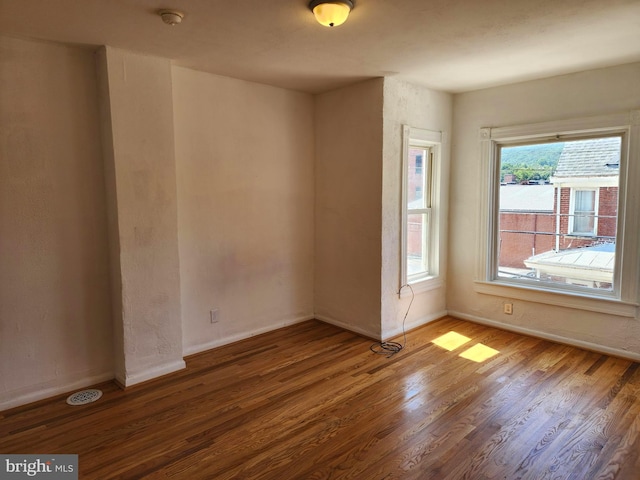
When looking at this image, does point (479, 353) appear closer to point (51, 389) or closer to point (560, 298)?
point (560, 298)

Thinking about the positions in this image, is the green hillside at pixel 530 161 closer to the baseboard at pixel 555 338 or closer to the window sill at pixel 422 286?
the window sill at pixel 422 286

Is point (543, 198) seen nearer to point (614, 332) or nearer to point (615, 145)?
point (615, 145)

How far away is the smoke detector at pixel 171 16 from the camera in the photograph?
2.29 m

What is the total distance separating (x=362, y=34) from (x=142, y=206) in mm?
1980

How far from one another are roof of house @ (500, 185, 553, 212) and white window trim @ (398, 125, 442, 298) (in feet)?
2.19

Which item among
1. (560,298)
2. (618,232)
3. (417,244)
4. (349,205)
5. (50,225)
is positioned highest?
(349,205)

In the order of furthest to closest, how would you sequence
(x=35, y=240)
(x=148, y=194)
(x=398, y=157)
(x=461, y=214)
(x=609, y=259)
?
(x=461, y=214) < (x=398, y=157) < (x=609, y=259) < (x=148, y=194) < (x=35, y=240)

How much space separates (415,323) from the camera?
4312 mm

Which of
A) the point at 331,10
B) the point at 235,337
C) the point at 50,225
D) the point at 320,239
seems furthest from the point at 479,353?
the point at 50,225

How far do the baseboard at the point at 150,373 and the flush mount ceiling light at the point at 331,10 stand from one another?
2.74 metres

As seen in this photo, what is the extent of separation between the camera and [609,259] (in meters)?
3.62

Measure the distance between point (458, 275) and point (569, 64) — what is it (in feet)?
7.41

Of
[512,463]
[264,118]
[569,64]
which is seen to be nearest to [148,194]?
[264,118]

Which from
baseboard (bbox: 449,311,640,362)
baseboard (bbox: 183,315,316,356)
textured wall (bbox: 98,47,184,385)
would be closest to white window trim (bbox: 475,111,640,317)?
baseboard (bbox: 449,311,640,362)
